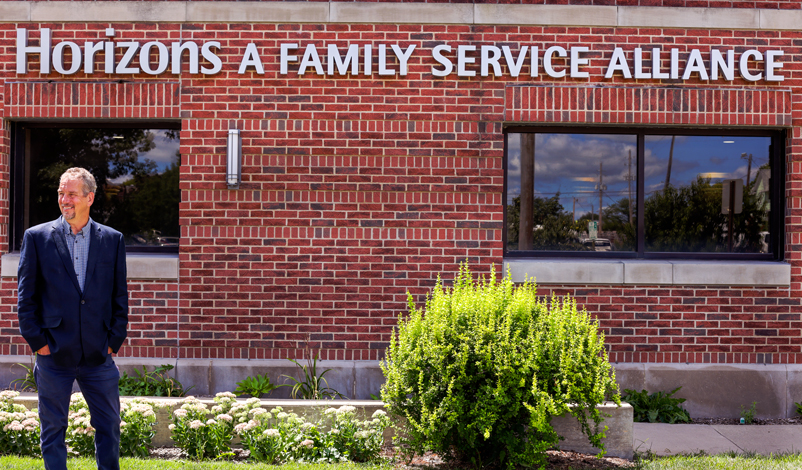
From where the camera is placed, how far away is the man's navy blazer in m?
3.50

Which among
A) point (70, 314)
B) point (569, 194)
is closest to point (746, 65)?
point (569, 194)

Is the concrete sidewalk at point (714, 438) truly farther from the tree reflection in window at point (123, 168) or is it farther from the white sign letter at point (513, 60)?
the tree reflection in window at point (123, 168)

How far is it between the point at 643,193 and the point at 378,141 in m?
2.92

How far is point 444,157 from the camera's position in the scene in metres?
6.41

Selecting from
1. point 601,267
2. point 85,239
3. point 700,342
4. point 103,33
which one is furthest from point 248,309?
point 700,342

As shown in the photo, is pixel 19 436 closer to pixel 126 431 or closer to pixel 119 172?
pixel 126 431

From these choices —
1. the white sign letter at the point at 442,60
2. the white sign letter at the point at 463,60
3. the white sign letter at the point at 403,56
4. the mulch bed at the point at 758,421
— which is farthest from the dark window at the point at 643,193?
the mulch bed at the point at 758,421

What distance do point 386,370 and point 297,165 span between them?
2.70 meters

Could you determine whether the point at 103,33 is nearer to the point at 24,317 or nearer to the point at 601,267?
the point at 24,317

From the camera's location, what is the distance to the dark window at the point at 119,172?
6637mm

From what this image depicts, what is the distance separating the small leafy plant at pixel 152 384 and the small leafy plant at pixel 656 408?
14.7ft

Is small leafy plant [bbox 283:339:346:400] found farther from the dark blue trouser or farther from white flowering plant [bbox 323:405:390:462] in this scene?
the dark blue trouser

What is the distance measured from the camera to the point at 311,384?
612cm

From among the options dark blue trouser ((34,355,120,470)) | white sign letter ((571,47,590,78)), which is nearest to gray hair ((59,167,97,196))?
dark blue trouser ((34,355,120,470))
